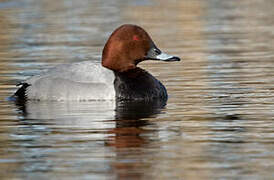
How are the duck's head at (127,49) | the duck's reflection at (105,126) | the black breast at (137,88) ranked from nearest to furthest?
the duck's reflection at (105,126) < the black breast at (137,88) < the duck's head at (127,49)

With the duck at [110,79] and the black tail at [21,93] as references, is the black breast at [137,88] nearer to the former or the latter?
the duck at [110,79]

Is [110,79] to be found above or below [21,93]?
above

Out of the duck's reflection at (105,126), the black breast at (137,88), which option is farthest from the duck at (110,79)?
the duck's reflection at (105,126)

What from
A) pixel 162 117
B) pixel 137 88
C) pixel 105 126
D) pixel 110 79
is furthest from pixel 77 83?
pixel 105 126

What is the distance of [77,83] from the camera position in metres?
11.0

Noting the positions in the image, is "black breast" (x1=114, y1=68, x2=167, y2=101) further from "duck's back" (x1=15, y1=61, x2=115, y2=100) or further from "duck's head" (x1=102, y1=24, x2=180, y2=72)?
"duck's head" (x1=102, y1=24, x2=180, y2=72)

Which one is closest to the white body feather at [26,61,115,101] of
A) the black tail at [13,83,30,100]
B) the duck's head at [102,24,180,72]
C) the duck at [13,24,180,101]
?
the duck at [13,24,180,101]

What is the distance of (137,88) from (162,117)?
157cm

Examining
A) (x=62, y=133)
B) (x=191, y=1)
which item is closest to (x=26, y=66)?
(x=62, y=133)

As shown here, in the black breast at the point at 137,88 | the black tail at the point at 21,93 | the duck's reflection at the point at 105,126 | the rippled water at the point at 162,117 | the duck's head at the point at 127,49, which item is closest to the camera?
the rippled water at the point at 162,117

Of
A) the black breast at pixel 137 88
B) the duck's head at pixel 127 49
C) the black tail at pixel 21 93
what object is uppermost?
the duck's head at pixel 127 49

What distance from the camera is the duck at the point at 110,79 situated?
10.9 meters

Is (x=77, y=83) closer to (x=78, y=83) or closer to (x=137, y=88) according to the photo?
(x=78, y=83)

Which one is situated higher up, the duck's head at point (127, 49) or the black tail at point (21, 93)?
the duck's head at point (127, 49)
